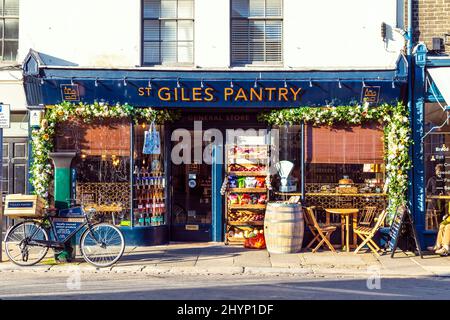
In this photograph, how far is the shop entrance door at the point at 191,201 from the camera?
529 inches

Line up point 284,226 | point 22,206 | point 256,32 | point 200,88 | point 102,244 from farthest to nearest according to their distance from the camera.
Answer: point 256,32 < point 200,88 < point 284,226 < point 22,206 < point 102,244

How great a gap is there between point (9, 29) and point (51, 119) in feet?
7.68

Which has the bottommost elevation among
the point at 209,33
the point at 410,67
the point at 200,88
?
the point at 200,88

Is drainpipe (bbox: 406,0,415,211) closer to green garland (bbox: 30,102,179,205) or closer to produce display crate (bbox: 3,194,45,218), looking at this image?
green garland (bbox: 30,102,179,205)

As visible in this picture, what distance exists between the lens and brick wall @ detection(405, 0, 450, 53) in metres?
12.8

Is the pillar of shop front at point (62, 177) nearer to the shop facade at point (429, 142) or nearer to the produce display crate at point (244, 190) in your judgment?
the produce display crate at point (244, 190)

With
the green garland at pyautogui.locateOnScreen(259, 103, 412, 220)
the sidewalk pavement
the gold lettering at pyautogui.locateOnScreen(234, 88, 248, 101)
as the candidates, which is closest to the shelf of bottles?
the sidewalk pavement

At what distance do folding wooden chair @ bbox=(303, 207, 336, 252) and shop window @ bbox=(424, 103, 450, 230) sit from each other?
205 centimetres

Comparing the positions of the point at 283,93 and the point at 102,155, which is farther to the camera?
the point at 102,155

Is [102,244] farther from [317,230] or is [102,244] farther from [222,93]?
[317,230]

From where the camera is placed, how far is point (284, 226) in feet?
39.3

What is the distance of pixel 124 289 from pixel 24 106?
19.4 feet

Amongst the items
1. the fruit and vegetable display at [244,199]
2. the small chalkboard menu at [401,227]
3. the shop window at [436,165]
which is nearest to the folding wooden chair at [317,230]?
the fruit and vegetable display at [244,199]

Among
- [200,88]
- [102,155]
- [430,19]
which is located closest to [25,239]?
[102,155]
